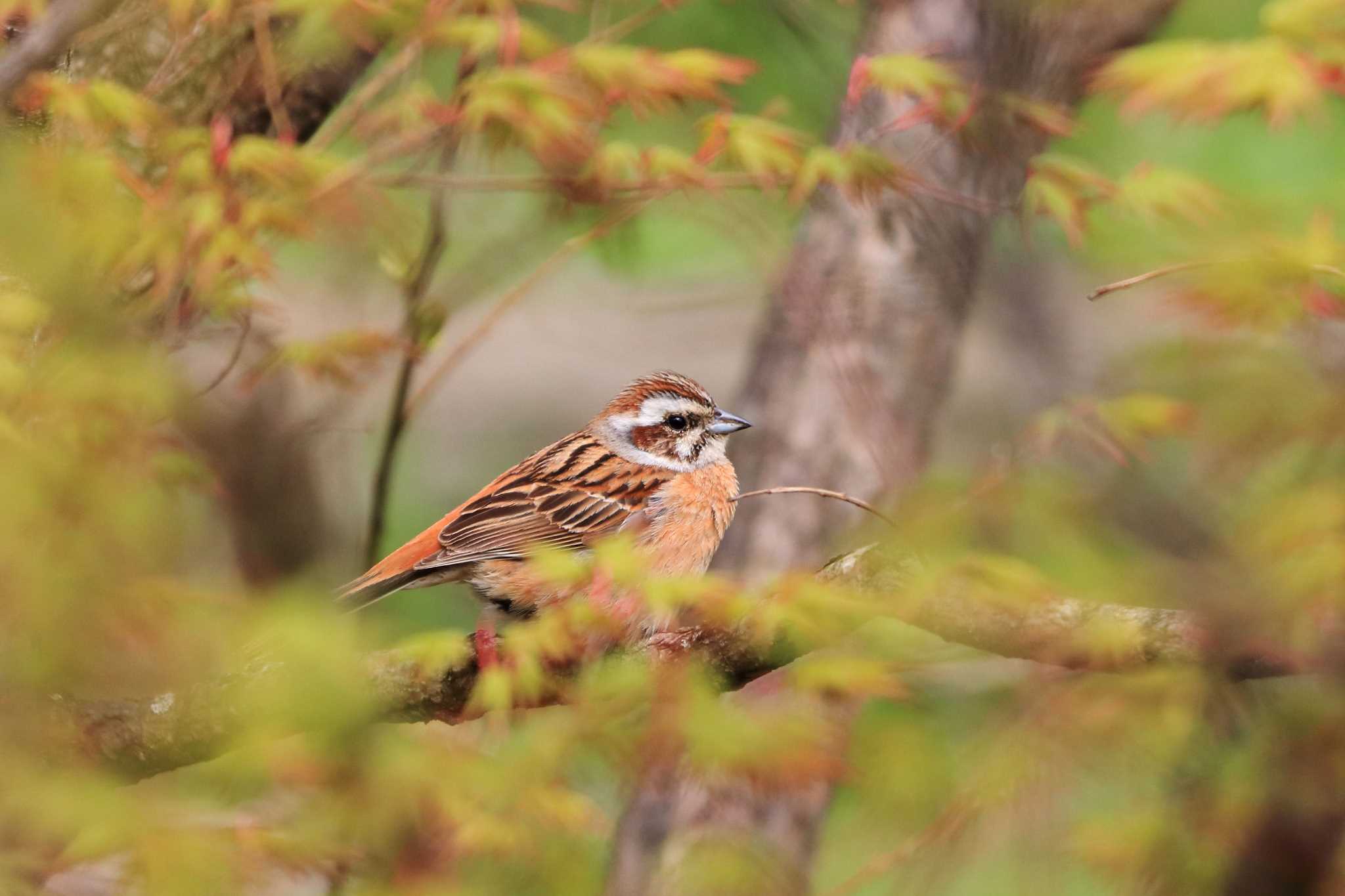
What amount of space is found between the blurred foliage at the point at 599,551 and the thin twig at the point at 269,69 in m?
0.07

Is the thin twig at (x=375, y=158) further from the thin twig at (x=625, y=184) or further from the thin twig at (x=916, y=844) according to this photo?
the thin twig at (x=916, y=844)

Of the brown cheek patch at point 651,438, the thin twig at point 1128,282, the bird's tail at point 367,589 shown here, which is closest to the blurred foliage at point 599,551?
the bird's tail at point 367,589

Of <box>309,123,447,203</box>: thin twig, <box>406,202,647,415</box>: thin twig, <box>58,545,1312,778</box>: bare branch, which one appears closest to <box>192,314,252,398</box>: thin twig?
<box>309,123,447,203</box>: thin twig

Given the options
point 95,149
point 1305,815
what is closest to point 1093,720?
point 1305,815

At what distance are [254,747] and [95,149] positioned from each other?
6.29ft

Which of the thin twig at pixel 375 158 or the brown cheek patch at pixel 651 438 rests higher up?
the thin twig at pixel 375 158

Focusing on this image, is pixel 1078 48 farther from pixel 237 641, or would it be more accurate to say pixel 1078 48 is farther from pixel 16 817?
pixel 16 817

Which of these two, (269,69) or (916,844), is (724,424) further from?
(269,69)

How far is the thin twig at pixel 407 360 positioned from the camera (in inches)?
185

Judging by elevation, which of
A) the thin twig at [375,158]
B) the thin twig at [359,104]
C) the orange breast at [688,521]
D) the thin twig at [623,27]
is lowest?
the orange breast at [688,521]

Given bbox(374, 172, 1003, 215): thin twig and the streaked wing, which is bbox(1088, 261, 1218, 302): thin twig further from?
the streaked wing

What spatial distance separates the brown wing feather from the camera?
15.5 ft

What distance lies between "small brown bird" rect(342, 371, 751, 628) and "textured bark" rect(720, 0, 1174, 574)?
4.17 ft

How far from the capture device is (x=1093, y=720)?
187 inches
